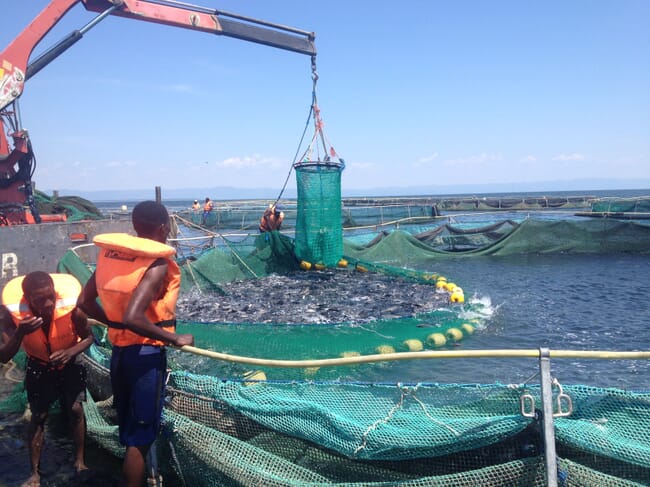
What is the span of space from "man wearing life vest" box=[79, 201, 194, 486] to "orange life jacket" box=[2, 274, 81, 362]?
110cm

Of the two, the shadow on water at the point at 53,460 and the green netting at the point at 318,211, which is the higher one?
the green netting at the point at 318,211

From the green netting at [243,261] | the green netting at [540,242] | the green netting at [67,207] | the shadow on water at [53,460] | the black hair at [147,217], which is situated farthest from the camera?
the green netting at [540,242]

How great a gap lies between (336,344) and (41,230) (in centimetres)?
626

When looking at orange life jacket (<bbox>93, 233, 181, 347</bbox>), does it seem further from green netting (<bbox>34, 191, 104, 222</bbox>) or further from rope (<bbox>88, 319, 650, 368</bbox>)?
green netting (<bbox>34, 191, 104, 222</bbox>)

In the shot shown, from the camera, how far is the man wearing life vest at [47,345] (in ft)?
12.1

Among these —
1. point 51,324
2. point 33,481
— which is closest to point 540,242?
point 51,324

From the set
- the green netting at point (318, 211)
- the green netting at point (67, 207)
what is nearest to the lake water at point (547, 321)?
the green netting at point (318, 211)

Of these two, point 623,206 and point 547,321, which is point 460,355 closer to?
point 547,321

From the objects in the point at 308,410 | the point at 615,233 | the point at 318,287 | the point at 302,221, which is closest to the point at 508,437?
the point at 308,410

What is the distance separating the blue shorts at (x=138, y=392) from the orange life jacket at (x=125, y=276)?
78mm

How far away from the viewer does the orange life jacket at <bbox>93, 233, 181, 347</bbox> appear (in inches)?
113

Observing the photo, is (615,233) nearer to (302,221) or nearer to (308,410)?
(302,221)

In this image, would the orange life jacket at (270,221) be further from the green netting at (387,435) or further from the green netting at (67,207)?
the green netting at (387,435)

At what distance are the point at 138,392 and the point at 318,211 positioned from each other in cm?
932
